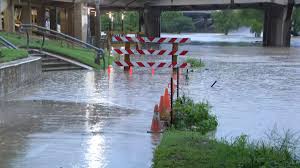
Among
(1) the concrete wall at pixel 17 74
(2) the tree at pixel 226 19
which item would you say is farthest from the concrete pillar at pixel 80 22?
(2) the tree at pixel 226 19

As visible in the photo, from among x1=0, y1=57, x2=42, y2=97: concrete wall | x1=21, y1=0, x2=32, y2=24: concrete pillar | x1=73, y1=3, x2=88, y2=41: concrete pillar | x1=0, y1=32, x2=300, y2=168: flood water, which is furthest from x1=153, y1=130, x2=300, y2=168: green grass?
x1=21, y1=0, x2=32, y2=24: concrete pillar

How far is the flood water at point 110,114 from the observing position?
6.81m

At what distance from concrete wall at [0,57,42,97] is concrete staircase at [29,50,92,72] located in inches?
118

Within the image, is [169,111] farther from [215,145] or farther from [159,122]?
[215,145]

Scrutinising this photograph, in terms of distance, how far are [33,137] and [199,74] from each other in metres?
11.9

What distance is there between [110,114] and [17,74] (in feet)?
14.8

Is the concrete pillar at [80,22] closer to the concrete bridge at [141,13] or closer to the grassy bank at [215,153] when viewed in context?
the concrete bridge at [141,13]

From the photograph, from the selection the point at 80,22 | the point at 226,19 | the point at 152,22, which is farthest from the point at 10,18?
the point at 226,19

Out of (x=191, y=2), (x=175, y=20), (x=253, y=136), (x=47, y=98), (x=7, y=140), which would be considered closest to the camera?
(x=7, y=140)

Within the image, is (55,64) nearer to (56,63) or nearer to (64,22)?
(56,63)

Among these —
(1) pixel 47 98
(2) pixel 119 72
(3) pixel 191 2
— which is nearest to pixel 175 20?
(3) pixel 191 2

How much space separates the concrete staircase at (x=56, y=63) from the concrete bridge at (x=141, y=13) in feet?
67.7

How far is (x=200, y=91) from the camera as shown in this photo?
45.7 ft

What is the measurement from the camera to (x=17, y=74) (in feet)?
44.6
